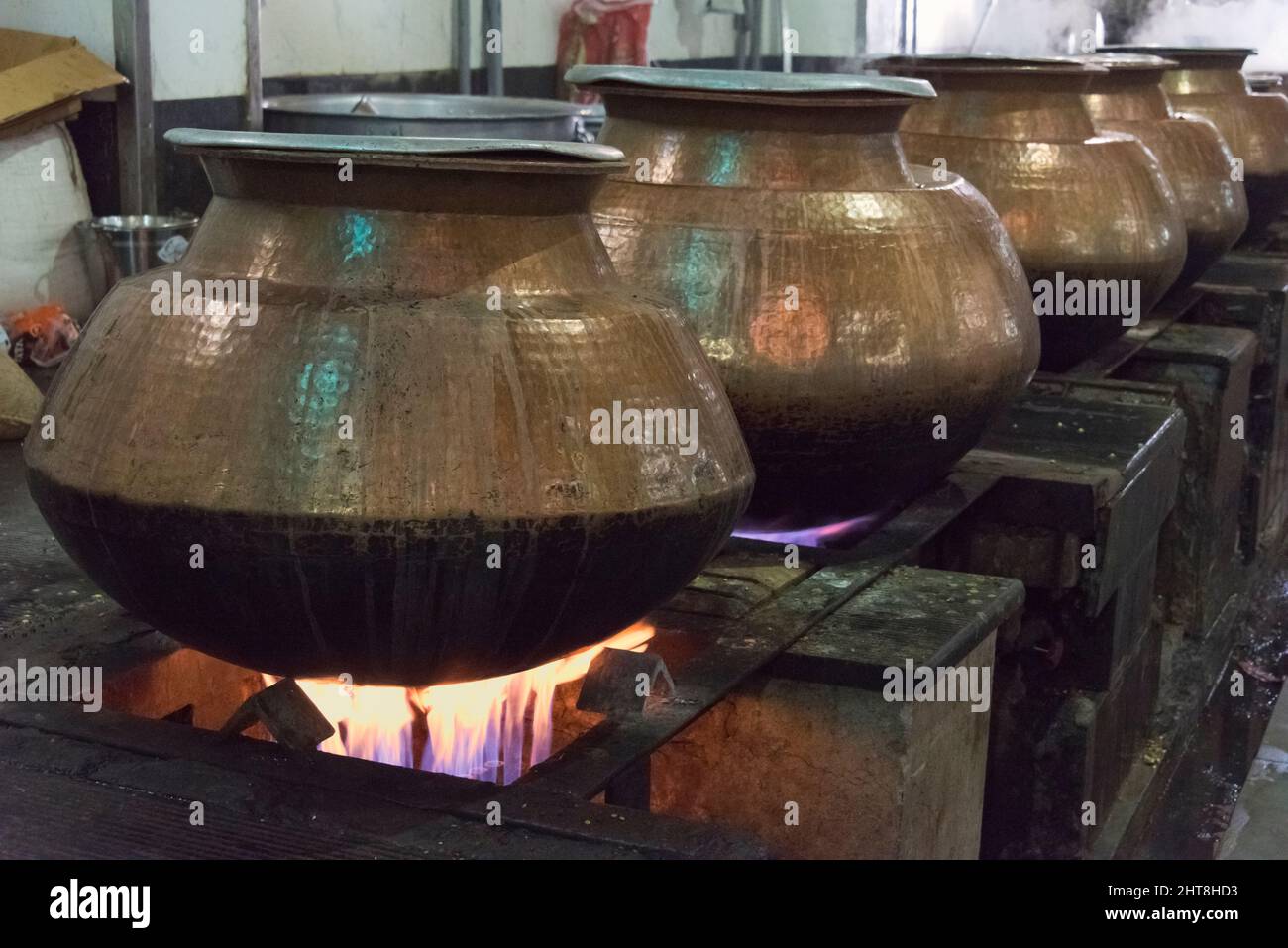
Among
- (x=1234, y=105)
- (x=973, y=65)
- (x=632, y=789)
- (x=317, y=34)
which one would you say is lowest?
(x=632, y=789)

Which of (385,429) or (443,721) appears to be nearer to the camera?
(385,429)

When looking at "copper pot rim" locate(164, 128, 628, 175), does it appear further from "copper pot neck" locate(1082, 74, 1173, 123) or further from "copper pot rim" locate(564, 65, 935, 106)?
"copper pot neck" locate(1082, 74, 1173, 123)

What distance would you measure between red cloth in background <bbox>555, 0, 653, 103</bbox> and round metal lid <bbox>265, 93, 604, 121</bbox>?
197 centimetres

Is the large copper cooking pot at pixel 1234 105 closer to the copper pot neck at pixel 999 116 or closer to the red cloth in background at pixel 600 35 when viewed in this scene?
the copper pot neck at pixel 999 116

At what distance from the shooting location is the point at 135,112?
616cm

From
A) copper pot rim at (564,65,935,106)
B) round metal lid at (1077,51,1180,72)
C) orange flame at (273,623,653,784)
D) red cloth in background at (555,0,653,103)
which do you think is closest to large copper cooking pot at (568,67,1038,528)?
copper pot rim at (564,65,935,106)

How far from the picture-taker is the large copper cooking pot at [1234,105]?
22.7 ft

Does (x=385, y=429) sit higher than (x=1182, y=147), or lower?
lower

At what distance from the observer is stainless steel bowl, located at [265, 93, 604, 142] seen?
559 centimetres

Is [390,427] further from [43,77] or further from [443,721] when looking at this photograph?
[43,77]

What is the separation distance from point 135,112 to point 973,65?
3.00 meters

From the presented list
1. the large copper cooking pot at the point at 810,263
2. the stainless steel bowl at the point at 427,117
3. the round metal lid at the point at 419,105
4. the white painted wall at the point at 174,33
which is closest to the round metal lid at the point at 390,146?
the large copper cooking pot at the point at 810,263

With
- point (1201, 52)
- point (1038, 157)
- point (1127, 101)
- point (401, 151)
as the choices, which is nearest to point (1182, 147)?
point (1127, 101)
